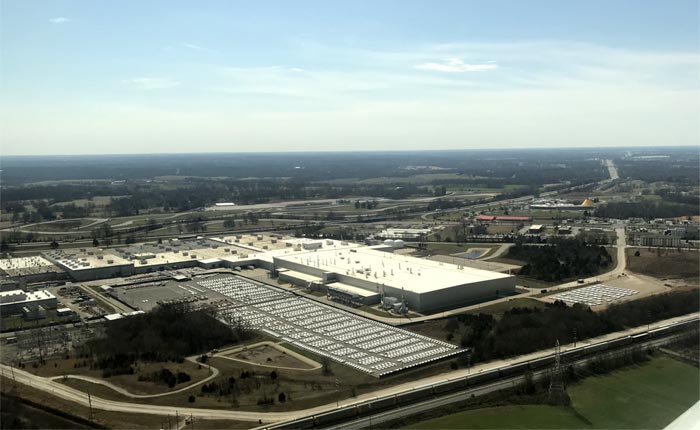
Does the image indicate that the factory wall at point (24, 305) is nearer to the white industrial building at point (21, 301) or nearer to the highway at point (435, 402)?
the white industrial building at point (21, 301)

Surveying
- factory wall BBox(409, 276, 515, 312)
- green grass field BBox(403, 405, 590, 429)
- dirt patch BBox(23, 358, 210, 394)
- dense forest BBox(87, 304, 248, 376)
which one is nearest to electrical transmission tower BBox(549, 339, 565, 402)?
green grass field BBox(403, 405, 590, 429)

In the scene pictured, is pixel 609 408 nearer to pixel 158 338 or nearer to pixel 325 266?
pixel 158 338

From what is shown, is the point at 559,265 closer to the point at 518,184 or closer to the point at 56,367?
the point at 56,367

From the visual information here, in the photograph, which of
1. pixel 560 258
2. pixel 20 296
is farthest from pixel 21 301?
pixel 560 258

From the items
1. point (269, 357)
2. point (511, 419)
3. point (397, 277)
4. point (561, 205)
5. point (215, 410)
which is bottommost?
point (511, 419)

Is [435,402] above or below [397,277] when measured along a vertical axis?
below

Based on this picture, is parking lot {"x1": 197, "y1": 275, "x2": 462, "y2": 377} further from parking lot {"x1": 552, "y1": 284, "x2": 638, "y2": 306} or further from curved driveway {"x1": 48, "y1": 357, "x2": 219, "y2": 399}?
parking lot {"x1": 552, "y1": 284, "x2": 638, "y2": 306}
